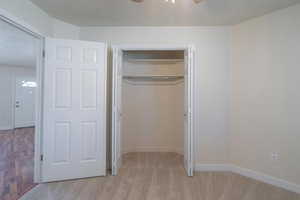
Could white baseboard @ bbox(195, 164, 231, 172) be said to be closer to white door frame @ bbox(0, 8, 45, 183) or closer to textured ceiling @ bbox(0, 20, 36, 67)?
white door frame @ bbox(0, 8, 45, 183)

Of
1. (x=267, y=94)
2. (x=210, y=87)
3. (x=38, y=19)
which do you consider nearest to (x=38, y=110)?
(x=38, y=19)

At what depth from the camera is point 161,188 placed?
2574 millimetres

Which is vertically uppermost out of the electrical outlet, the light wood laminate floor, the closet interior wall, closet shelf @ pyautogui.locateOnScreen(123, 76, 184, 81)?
closet shelf @ pyautogui.locateOnScreen(123, 76, 184, 81)

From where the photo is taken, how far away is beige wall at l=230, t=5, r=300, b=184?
2.55 m

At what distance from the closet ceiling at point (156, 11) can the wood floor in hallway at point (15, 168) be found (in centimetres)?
254

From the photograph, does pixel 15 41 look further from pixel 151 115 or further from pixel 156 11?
pixel 151 115

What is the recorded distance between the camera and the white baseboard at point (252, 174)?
2548 millimetres

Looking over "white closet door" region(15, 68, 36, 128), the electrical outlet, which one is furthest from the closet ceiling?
"white closet door" region(15, 68, 36, 128)

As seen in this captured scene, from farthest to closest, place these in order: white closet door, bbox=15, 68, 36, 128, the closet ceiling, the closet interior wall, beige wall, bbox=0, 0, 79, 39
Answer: white closet door, bbox=15, 68, 36, 128 → the closet interior wall → the closet ceiling → beige wall, bbox=0, 0, 79, 39

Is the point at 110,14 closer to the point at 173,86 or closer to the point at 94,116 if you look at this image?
the point at 94,116

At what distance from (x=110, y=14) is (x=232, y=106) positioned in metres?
2.50

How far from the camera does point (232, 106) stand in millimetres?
3209

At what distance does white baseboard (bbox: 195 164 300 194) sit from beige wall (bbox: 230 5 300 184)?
6 centimetres

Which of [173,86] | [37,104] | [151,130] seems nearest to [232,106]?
[173,86]
